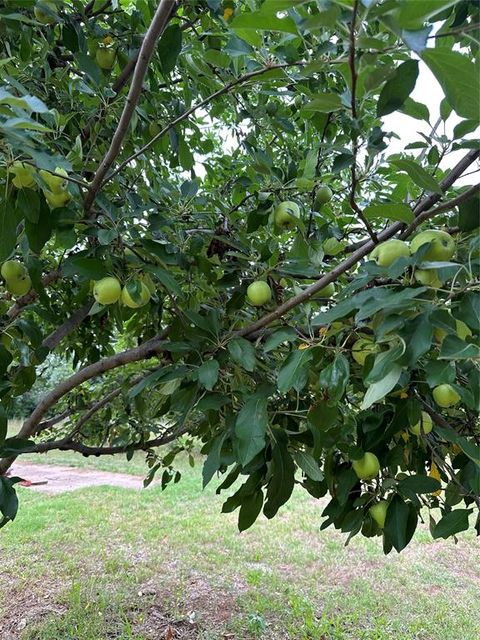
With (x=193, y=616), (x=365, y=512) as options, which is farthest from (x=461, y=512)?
(x=193, y=616)

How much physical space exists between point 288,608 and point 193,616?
29.8 inches

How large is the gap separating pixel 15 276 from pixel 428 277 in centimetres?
124

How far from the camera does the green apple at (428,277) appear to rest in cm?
100

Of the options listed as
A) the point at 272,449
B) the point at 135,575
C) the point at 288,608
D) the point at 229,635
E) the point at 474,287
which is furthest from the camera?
the point at 135,575

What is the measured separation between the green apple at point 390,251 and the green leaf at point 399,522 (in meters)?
0.68

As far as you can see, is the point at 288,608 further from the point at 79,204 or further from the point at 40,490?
the point at 40,490

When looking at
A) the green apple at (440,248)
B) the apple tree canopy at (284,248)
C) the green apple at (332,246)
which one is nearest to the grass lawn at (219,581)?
the apple tree canopy at (284,248)

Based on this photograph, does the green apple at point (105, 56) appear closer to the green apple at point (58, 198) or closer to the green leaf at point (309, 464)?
the green apple at point (58, 198)

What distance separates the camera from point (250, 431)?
1215 mm

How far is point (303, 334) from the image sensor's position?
147cm

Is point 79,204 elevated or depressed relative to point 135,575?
elevated

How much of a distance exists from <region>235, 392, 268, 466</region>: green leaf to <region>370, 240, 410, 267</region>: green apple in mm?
446

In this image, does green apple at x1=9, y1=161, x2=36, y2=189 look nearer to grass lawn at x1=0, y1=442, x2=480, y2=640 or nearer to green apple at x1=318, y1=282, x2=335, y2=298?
green apple at x1=318, y1=282, x2=335, y2=298

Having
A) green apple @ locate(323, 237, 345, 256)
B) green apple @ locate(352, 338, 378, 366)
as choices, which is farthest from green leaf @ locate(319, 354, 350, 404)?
green apple @ locate(323, 237, 345, 256)
